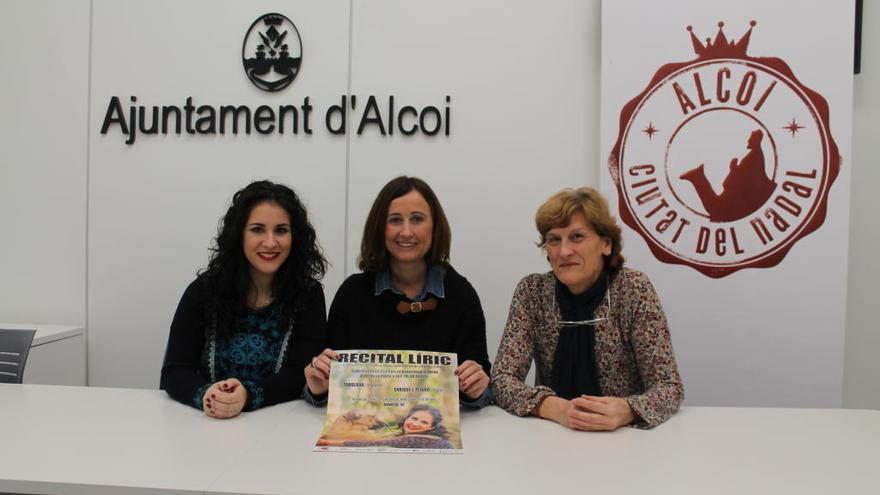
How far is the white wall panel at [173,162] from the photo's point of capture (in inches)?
119

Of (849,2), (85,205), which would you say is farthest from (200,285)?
(849,2)

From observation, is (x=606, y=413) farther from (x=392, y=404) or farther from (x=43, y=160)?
(x=43, y=160)

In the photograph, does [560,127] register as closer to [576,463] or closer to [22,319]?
[576,463]

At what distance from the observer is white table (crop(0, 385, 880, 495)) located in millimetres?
1247

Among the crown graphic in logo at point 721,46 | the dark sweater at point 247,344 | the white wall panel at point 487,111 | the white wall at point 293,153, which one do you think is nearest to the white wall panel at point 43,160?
the white wall at point 293,153

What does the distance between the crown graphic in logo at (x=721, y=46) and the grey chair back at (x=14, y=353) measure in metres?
3.03

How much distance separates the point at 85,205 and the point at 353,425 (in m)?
2.44

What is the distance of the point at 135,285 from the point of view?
317 cm

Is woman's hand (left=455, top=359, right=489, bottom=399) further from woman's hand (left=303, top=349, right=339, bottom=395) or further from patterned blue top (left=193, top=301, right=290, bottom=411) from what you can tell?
patterned blue top (left=193, top=301, right=290, bottom=411)

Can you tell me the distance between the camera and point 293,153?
3.04 metres

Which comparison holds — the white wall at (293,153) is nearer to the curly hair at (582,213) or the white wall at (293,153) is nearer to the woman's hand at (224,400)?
the curly hair at (582,213)

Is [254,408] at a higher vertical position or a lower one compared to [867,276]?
lower

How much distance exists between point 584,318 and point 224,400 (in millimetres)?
1161

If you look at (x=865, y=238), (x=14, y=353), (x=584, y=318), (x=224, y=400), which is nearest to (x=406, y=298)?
(x=584, y=318)
